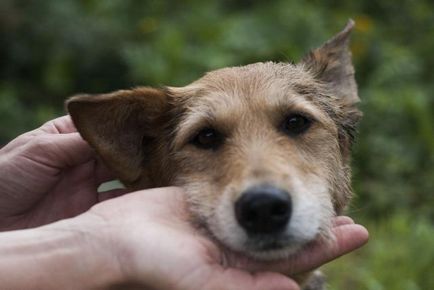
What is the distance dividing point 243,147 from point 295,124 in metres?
0.49

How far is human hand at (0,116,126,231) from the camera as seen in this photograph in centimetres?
492

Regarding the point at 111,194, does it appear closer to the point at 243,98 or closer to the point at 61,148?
the point at 61,148

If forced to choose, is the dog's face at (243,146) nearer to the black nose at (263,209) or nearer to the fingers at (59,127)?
the black nose at (263,209)

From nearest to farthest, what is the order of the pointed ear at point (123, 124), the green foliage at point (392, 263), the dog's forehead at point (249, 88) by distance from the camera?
the pointed ear at point (123, 124), the dog's forehead at point (249, 88), the green foliage at point (392, 263)

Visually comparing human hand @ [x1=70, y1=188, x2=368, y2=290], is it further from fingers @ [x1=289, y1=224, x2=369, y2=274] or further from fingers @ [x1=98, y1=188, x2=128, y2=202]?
fingers @ [x1=98, y1=188, x2=128, y2=202]

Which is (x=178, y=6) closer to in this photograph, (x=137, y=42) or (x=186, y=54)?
(x=137, y=42)

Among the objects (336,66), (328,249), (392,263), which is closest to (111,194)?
(328,249)

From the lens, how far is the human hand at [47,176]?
4.92m

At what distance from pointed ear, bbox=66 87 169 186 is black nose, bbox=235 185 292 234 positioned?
3.96 ft

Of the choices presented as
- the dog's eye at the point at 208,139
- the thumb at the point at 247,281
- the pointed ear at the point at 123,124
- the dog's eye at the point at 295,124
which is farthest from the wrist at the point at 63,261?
the dog's eye at the point at 295,124

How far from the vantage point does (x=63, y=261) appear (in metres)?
3.43

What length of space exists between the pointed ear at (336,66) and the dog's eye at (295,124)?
3.05ft

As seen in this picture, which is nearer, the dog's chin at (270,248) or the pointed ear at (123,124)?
the dog's chin at (270,248)


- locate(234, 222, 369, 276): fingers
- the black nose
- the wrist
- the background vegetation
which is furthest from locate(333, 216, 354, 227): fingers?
the background vegetation
